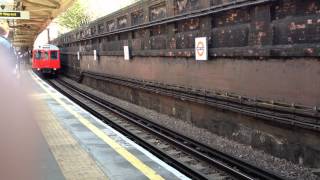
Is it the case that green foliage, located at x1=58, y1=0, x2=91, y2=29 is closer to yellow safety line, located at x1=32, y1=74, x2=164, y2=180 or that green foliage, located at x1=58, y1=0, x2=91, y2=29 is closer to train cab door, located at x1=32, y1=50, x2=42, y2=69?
train cab door, located at x1=32, y1=50, x2=42, y2=69

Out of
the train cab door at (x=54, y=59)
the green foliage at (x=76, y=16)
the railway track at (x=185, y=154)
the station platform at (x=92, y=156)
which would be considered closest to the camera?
the station platform at (x=92, y=156)

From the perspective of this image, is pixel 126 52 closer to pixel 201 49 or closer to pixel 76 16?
pixel 201 49

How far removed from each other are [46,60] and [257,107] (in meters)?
31.8

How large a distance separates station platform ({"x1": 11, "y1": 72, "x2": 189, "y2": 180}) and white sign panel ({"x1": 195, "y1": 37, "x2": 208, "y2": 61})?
3.04m

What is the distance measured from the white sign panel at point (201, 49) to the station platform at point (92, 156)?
3.04 metres

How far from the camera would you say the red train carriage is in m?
38.3

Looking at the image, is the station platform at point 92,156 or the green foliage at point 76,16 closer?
the station platform at point 92,156

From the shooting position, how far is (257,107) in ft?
29.4

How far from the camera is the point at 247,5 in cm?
914

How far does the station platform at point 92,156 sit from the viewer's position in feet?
Result: 20.0

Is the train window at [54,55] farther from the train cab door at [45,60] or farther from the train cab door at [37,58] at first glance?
the train cab door at [37,58]

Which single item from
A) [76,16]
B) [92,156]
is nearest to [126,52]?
[92,156]

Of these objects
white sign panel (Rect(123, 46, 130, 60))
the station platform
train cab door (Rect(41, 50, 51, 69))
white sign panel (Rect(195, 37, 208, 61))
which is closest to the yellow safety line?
the station platform

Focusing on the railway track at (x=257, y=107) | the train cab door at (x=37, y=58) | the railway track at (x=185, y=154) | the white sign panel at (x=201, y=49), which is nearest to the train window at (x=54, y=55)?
the train cab door at (x=37, y=58)
